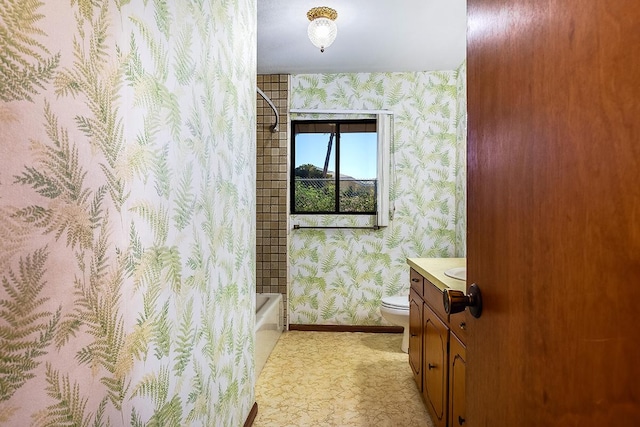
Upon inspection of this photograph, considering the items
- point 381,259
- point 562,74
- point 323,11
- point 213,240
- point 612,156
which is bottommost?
point 381,259

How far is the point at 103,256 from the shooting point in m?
0.76

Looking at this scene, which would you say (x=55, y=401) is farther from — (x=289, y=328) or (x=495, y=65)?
(x=289, y=328)

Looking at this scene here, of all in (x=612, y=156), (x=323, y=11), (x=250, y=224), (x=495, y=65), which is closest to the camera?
(x=612, y=156)

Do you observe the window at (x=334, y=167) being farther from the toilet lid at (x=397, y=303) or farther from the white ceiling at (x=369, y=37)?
the toilet lid at (x=397, y=303)

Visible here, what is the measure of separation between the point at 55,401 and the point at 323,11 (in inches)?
96.0

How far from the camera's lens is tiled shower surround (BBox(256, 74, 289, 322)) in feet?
11.7

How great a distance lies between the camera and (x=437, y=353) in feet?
5.99

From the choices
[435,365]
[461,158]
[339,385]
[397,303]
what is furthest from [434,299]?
[461,158]

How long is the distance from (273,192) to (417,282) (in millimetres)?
1773

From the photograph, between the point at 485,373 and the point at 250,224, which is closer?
the point at 485,373

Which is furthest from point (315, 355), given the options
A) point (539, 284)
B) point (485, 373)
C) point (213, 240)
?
point (539, 284)

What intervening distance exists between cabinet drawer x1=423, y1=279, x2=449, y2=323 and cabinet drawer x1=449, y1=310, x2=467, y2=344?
0.25ft

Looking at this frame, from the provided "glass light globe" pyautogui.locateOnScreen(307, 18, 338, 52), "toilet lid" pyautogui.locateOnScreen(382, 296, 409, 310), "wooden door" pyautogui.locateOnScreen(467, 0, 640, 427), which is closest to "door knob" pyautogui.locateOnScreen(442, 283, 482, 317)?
"wooden door" pyautogui.locateOnScreen(467, 0, 640, 427)

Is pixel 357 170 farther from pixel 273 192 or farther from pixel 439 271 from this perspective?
pixel 439 271
